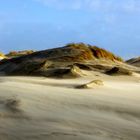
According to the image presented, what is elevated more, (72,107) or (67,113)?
(72,107)

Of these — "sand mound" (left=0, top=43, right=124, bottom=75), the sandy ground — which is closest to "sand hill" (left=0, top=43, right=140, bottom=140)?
the sandy ground

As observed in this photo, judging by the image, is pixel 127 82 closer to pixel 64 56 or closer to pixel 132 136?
pixel 64 56

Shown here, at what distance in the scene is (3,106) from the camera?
5027 mm

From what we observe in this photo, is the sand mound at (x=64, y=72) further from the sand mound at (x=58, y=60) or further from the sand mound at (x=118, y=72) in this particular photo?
the sand mound at (x=118, y=72)

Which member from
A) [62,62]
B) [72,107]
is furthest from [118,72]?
[72,107]

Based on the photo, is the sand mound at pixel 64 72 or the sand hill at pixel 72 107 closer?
the sand hill at pixel 72 107

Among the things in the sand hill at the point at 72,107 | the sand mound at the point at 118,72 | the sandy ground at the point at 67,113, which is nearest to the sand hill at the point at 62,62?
the sand hill at the point at 72,107

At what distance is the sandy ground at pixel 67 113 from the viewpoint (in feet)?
13.3

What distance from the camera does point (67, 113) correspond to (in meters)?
4.79

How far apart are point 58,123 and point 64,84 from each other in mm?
2633

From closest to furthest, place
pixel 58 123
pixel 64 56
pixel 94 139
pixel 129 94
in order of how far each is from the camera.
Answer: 1. pixel 94 139
2. pixel 58 123
3. pixel 129 94
4. pixel 64 56

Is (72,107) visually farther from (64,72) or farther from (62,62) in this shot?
(62,62)

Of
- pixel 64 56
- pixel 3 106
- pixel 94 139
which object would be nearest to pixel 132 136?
pixel 94 139

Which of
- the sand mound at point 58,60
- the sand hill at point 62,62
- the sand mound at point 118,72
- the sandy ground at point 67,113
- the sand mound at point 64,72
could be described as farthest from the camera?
the sand mound at point 58,60
